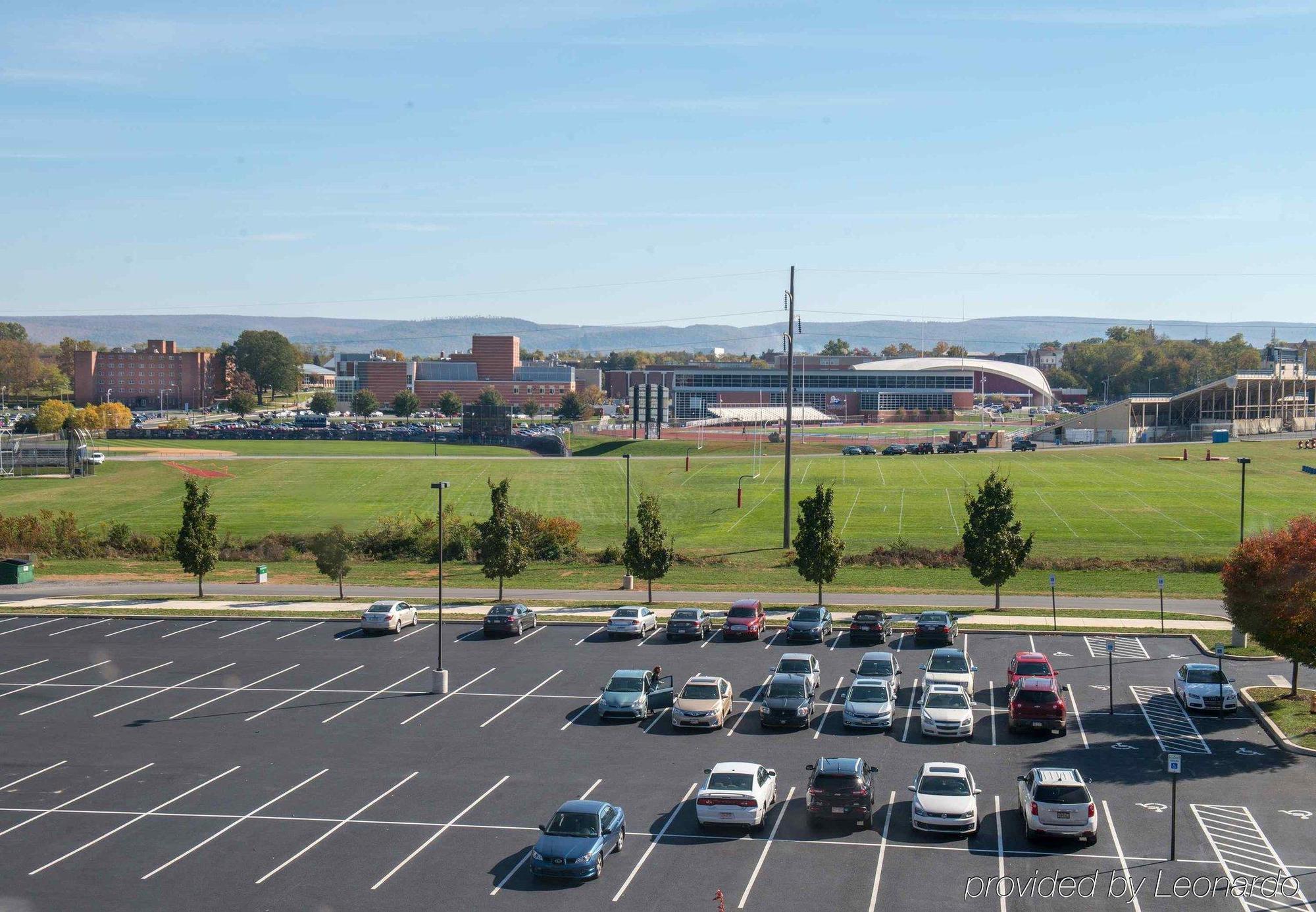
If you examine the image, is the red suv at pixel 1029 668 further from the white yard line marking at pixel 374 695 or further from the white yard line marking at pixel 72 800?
the white yard line marking at pixel 72 800

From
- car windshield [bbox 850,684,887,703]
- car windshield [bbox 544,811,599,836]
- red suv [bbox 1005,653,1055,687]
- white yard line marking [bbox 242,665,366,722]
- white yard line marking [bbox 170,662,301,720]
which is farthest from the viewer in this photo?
red suv [bbox 1005,653,1055,687]

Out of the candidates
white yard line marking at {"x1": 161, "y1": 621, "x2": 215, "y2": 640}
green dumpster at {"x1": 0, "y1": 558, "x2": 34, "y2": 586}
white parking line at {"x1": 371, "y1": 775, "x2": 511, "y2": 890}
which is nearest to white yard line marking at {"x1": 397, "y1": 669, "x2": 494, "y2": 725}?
white parking line at {"x1": 371, "y1": 775, "x2": 511, "y2": 890}

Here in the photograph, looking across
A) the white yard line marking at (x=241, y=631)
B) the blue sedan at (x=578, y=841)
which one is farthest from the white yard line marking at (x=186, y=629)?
the blue sedan at (x=578, y=841)

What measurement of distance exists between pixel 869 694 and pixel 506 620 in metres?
16.1

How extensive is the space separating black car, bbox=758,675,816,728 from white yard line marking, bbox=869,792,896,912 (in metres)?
5.37

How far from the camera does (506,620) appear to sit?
43906 mm

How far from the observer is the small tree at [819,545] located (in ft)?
163

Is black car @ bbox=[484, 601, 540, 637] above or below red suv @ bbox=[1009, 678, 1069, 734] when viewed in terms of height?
below

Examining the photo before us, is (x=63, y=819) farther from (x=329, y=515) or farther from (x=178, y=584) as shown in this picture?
(x=329, y=515)

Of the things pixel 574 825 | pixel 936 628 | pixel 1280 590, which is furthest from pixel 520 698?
pixel 1280 590

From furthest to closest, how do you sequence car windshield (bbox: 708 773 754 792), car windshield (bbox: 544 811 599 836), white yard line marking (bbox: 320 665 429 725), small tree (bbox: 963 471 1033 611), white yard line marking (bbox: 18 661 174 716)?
small tree (bbox: 963 471 1033 611) < white yard line marking (bbox: 18 661 174 716) < white yard line marking (bbox: 320 665 429 725) < car windshield (bbox: 708 773 754 792) < car windshield (bbox: 544 811 599 836)

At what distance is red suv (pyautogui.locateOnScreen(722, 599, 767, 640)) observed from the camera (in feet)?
142

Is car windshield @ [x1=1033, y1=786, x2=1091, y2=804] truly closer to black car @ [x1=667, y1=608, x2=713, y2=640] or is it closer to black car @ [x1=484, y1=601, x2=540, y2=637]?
black car @ [x1=667, y1=608, x2=713, y2=640]

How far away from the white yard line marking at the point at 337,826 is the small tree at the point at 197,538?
29.9 m
